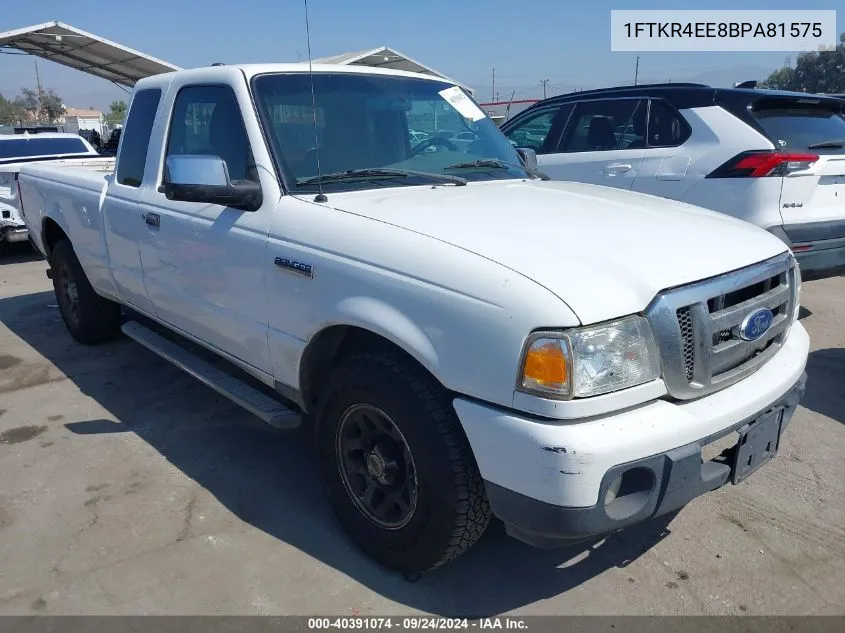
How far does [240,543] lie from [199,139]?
2.08 meters

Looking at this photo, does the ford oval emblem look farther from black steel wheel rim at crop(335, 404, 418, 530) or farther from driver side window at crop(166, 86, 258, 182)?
driver side window at crop(166, 86, 258, 182)

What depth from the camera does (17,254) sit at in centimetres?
1015

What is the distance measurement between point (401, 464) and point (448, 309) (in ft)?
2.39

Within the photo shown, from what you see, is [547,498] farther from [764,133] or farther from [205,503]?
[764,133]

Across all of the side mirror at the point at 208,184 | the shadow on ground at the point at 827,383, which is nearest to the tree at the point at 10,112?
the side mirror at the point at 208,184

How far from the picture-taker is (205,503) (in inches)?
129

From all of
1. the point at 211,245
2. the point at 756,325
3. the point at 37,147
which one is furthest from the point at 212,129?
the point at 37,147

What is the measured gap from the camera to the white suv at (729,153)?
5.07 metres

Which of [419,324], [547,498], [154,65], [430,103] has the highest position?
[154,65]

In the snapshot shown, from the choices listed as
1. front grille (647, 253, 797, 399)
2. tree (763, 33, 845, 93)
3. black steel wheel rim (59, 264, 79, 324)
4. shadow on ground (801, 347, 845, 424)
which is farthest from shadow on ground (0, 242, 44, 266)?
tree (763, 33, 845, 93)

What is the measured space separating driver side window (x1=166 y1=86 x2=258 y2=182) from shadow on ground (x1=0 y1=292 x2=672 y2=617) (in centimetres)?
151

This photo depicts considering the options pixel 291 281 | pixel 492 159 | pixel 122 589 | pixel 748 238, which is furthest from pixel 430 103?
pixel 122 589

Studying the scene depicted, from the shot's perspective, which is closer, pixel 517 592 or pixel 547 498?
pixel 547 498

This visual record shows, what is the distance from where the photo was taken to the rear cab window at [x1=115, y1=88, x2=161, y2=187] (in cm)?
405
